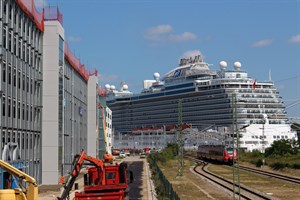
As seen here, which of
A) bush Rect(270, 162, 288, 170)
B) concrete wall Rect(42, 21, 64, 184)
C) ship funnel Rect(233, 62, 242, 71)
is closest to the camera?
concrete wall Rect(42, 21, 64, 184)

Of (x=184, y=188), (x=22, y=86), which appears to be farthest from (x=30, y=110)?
(x=184, y=188)

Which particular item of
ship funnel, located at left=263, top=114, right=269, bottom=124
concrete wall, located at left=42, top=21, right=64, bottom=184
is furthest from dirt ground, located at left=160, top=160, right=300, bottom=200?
ship funnel, located at left=263, top=114, right=269, bottom=124

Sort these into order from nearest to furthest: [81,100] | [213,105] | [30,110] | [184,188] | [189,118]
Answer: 1. [30,110]
2. [184,188]
3. [81,100]
4. [213,105]
5. [189,118]

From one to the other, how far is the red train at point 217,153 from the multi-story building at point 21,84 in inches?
1433

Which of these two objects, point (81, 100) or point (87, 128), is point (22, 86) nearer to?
point (81, 100)

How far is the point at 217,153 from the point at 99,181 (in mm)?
61389

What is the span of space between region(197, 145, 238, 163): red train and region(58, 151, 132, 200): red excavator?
46.8m

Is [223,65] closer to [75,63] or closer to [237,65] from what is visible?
[237,65]

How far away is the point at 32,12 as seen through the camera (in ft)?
145

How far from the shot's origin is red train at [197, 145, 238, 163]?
8188cm

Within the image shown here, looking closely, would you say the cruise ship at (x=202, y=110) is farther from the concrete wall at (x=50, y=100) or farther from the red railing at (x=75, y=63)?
the concrete wall at (x=50, y=100)

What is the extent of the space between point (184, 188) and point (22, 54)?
1762 centimetres

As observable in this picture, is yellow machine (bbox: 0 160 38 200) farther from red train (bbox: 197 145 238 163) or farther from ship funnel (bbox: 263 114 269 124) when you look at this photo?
ship funnel (bbox: 263 114 269 124)

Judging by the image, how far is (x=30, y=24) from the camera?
1719 inches
